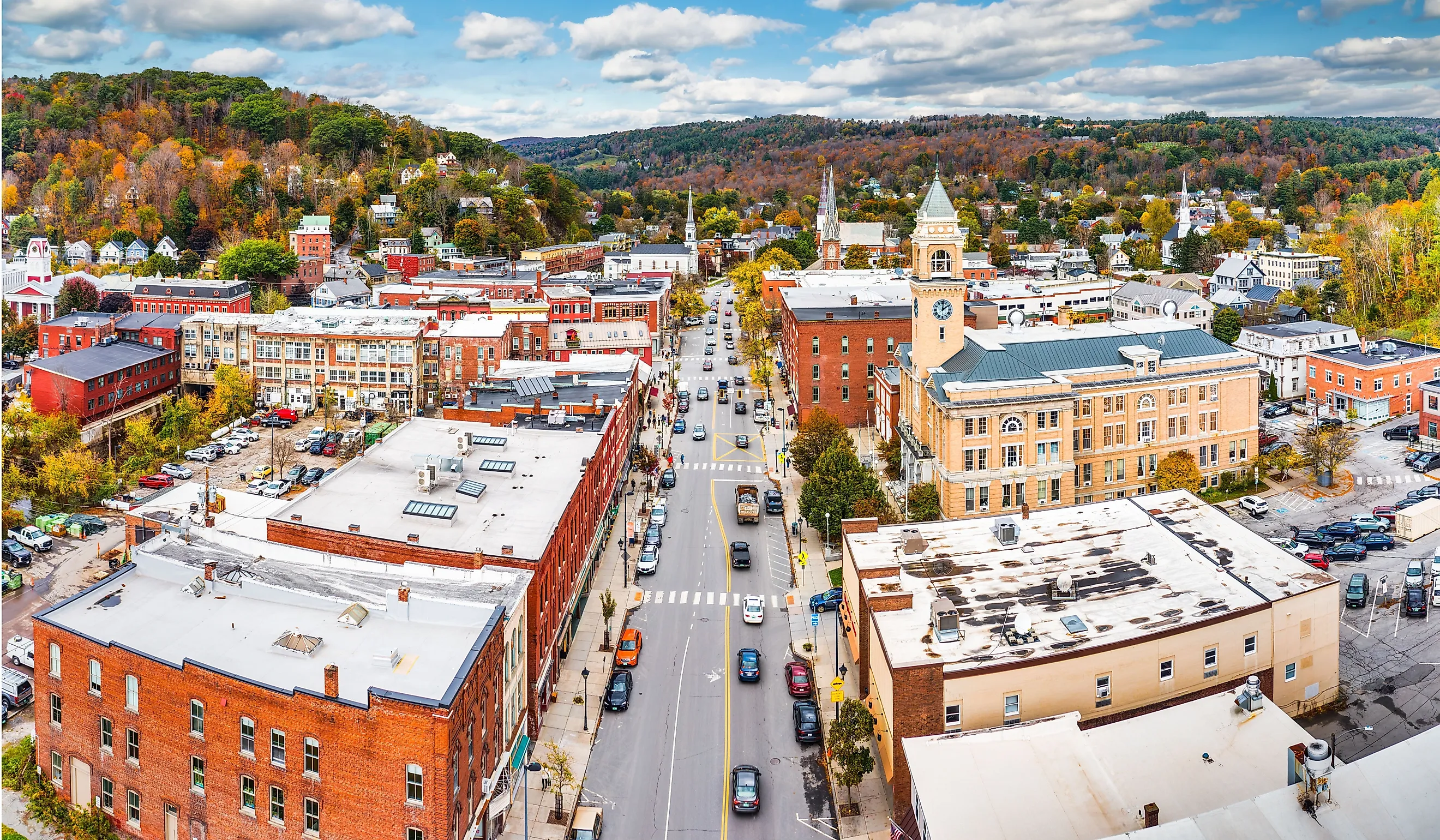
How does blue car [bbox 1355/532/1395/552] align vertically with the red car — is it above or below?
above

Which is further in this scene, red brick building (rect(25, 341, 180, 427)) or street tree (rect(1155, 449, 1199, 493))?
red brick building (rect(25, 341, 180, 427))

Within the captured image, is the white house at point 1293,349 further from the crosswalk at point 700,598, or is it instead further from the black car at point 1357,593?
the crosswalk at point 700,598

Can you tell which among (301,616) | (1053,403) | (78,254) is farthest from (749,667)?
(78,254)

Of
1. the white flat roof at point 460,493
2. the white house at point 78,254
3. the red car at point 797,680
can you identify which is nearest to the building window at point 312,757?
the white flat roof at point 460,493

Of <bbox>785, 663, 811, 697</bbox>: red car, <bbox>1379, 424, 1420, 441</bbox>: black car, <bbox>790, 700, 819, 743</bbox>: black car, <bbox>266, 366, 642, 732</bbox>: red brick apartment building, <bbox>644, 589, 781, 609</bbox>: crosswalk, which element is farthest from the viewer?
<bbox>1379, 424, 1420, 441</bbox>: black car

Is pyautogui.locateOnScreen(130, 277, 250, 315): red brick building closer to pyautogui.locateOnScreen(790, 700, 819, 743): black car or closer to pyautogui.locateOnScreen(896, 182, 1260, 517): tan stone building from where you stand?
pyautogui.locateOnScreen(896, 182, 1260, 517): tan stone building

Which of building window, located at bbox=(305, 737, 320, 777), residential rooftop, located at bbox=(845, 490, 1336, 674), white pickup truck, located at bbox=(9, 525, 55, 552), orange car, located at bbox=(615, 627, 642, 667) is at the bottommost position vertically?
orange car, located at bbox=(615, 627, 642, 667)

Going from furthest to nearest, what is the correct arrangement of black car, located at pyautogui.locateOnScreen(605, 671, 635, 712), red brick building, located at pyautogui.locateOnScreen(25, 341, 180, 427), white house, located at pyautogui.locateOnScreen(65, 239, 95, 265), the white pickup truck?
white house, located at pyautogui.locateOnScreen(65, 239, 95, 265)
red brick building, located at pyautogui.locateOnScreen(25, 341, 180, 427)
the white pickup truck
black car, located at pyautogui.locateOnScreen(605, 671, 635, 712)

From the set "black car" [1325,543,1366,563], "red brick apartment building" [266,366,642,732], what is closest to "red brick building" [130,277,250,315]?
"red brick apartment building" [266,366,642,732]

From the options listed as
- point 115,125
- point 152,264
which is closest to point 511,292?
point 152,264
